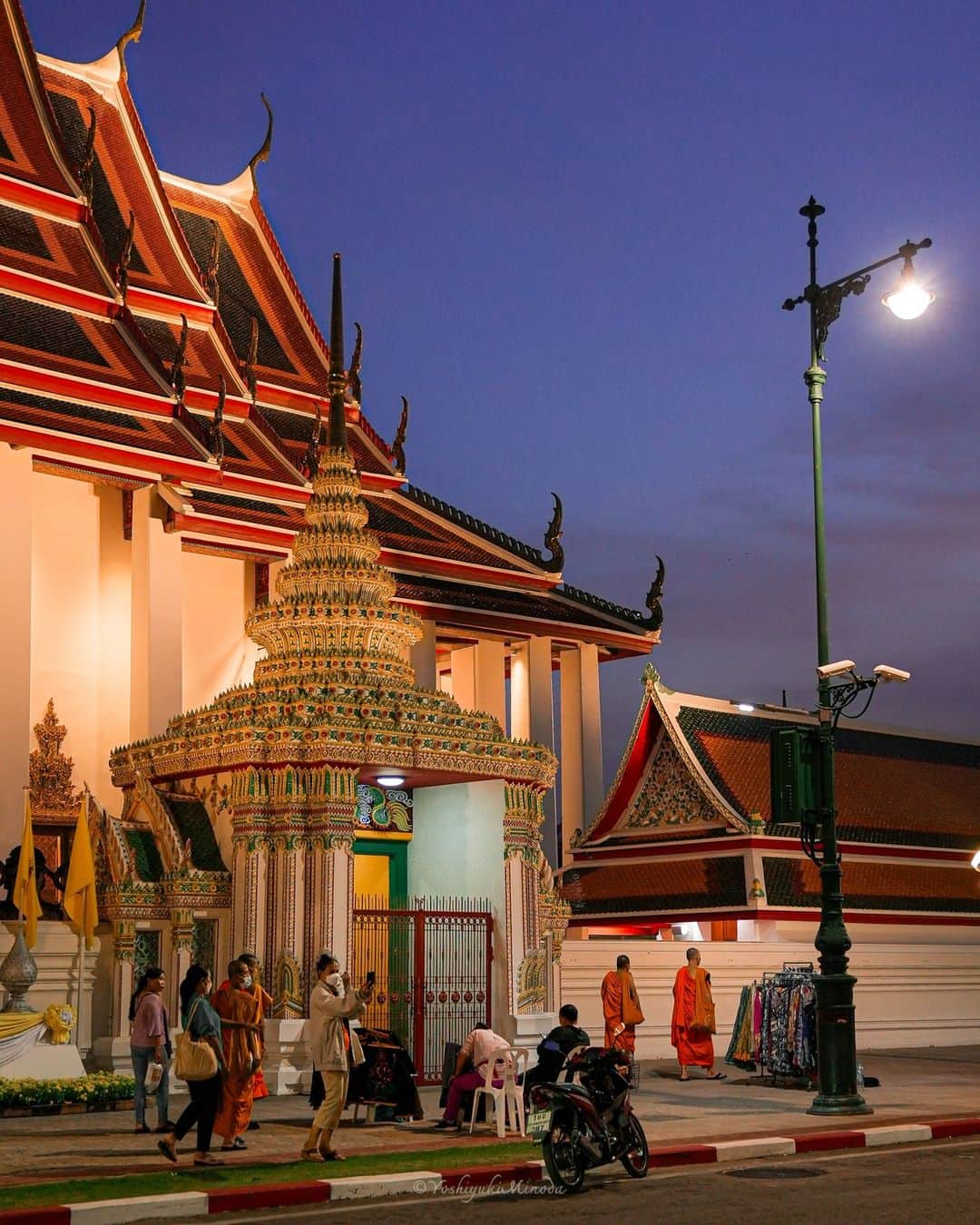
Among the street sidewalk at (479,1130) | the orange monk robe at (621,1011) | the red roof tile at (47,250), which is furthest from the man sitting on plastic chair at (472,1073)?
the red roof tile at (47,250)

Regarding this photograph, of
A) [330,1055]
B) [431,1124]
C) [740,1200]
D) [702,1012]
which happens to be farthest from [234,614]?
[740,1200]

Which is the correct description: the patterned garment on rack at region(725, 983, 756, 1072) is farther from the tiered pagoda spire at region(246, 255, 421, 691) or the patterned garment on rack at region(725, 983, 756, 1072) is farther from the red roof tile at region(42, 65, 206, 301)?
the red roof tile at region(42, 65, 206, 301)

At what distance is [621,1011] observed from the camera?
666 inches

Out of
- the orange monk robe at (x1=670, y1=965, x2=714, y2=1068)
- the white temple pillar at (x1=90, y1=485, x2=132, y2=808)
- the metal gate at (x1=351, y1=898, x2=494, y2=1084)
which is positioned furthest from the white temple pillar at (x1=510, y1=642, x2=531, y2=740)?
the metal gate at (x1=351, y1=898, x2=494, y2=1084)

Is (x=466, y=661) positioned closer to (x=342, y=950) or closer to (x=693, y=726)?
(x=693, y=726)

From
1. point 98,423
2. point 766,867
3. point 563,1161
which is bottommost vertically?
point 563,1161

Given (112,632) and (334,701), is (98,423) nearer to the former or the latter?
(112,632)

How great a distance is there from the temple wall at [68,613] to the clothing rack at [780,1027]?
10.3 m

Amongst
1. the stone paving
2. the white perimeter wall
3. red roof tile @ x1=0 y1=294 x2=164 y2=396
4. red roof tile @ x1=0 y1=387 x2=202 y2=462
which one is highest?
red roof tile @ x1=0 y1=294 x2=164 y2=396

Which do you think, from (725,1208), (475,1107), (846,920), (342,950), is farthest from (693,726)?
(725,1208)

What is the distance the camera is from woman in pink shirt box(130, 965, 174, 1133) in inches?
492

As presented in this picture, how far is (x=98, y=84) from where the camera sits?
3044cm

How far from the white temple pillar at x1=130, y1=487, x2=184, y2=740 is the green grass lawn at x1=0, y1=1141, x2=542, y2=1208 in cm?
1212

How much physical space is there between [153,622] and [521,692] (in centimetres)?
950
